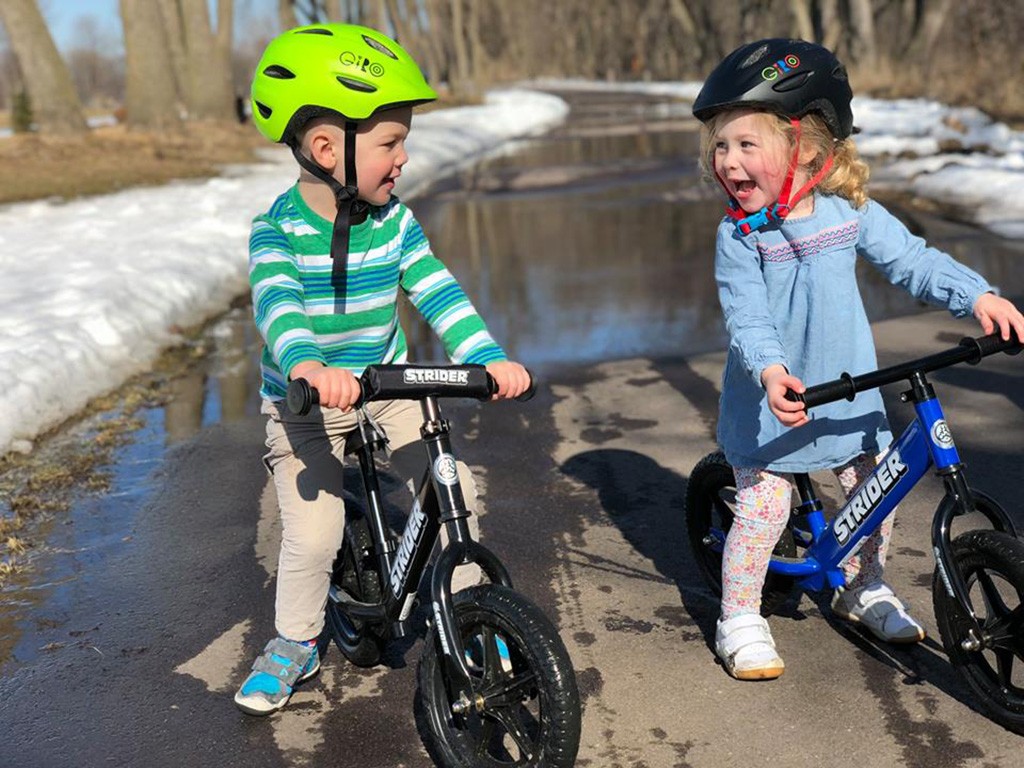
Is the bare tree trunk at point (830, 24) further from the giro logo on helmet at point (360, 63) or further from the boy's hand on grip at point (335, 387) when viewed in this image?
the boy's hand on grip at point (335, 387)

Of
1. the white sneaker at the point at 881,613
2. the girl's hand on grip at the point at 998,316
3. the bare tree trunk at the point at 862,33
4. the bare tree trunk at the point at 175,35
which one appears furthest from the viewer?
the bare tree trunk at the point at 862,33

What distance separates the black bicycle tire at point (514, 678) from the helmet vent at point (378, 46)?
56.9 inches

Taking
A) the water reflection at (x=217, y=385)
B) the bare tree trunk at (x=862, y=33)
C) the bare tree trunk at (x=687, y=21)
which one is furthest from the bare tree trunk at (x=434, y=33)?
the water reflection at (x=217, y=385)

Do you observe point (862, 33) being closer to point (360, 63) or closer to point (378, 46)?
point (378, 46)

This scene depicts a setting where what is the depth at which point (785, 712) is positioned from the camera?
3.61 m

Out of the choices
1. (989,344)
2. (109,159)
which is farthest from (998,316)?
(109,159)

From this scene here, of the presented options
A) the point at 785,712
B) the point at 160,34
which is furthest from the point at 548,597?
the point at 160,34

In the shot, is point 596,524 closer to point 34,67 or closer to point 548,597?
point 548,597

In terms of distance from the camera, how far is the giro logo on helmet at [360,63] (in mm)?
3322

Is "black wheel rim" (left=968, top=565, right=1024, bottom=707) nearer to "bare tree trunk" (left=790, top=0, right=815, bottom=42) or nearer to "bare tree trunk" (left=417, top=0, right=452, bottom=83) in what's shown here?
"bare tree trunk" (left=790, top=0, right=815, bottom=42)

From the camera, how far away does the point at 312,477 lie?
371 cm

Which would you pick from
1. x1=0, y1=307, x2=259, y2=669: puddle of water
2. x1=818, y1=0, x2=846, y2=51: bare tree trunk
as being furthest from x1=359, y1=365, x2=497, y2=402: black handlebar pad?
x1=818, y1=0, x2=846, y2=51: bare tree trunk

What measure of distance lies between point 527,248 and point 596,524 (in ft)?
25.3

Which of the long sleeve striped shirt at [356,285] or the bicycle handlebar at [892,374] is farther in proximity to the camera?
the long sleeve striped shirt at [356,285]
